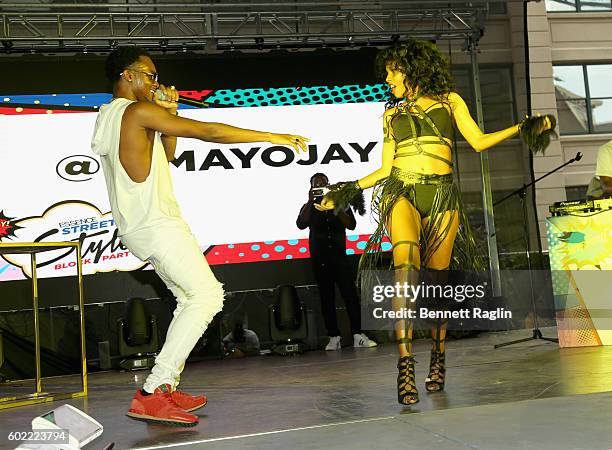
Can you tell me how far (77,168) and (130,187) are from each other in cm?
446

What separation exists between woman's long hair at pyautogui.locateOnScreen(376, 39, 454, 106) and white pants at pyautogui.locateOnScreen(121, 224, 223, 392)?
4.46 feet

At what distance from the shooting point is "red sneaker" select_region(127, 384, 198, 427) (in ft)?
11.2

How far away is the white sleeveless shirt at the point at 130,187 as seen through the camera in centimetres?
356

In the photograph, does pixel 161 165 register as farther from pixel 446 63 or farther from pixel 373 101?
pixel 373 101

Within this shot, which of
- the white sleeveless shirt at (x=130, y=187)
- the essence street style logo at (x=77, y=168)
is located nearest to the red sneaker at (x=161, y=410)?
the white sleeveless shirt at (x=130, y=187)

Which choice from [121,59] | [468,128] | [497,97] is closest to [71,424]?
[121,59]

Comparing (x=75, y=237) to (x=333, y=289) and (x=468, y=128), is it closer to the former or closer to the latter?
(x=333, y=289)

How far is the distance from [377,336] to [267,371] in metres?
2.22

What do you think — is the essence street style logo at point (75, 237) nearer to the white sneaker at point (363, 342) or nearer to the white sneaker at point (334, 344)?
the white sneaker at point (334, 344)

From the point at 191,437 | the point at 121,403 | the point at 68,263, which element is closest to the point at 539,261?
the point at 68,263

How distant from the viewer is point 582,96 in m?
16.5

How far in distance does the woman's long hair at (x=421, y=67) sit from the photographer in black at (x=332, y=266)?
375 cm

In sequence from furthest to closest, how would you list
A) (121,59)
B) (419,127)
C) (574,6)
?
(574,6), (419,127), (121,59)

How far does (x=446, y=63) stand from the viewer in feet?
13.3
